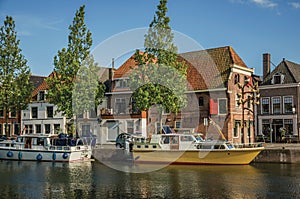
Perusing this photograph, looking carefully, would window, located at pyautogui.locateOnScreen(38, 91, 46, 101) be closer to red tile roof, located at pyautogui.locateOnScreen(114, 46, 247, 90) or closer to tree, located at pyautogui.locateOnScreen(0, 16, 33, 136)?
tree, located at pyautogui.locateOnScreen(0, 16, 33, 136)

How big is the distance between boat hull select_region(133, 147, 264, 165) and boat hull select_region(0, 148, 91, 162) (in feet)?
22.9

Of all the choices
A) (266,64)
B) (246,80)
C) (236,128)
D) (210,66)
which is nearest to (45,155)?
(236,128)

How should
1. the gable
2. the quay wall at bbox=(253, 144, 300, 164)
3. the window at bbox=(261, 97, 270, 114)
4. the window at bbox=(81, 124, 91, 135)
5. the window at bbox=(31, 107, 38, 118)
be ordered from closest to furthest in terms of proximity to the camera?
the quay wall at bbox=(253, 144, 300, 164) < the gable < the window at bbox=(261, 97, 270, 114) < the window at bbox=(81, 124, 91, 135) < the window at bbox=(31, 107, 38, 118)

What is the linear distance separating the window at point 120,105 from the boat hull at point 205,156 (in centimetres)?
1684

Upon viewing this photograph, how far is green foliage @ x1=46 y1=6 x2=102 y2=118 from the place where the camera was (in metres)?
45.3

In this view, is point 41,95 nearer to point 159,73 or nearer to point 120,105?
point 120,105

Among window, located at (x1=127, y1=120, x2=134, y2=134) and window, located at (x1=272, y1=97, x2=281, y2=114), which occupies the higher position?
window, located at (x1=272, y1=97, x2=281, y2=114)

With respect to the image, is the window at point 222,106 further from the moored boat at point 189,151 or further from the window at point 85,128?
the window at point 85,128

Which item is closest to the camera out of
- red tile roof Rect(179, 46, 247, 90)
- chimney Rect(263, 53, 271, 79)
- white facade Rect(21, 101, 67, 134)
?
red tile roof Rect(179, 46, 247, 90)

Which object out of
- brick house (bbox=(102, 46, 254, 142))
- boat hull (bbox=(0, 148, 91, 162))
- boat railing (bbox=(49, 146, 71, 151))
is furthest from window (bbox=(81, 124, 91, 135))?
boat railing (bbox=(49, 146, 71, 151))

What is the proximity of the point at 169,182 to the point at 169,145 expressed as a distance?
1038cm

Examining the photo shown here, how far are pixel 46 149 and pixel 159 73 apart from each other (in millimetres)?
13251

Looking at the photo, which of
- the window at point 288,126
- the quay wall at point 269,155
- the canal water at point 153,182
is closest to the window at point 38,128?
the quay wall at point 269,155

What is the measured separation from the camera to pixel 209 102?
1847 inches
